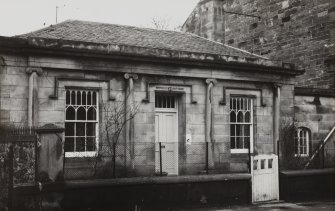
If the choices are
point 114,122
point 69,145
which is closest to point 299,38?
point 114,122

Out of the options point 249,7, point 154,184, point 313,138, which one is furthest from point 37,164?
point 249,7

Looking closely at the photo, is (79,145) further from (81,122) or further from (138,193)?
(138,193)

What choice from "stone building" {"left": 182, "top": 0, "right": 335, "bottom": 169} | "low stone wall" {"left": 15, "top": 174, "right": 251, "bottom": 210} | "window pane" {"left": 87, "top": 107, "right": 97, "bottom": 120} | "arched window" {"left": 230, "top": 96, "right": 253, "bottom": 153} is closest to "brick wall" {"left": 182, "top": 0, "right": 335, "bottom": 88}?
"stone building" {"left": 182, "top": 0, "right": 335, "bottom": 169}

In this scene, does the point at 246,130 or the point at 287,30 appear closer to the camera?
the point at 246,130

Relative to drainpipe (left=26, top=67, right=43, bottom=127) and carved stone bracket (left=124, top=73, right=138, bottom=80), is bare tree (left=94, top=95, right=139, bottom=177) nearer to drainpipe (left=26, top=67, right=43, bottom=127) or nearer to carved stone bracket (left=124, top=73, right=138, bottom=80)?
carved stone bracket (left=124, top=73, right=138, bottom=80)

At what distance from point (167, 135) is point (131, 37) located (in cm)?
406

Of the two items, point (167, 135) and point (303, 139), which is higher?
point (167, 135)

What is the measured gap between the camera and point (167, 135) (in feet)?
50.7

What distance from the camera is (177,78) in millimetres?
15102

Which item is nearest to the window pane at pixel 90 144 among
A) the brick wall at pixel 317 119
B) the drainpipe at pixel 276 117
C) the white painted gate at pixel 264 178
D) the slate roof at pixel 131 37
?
the slate roof at pixel 131 37

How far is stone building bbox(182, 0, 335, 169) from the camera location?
Answer: 58.8ft

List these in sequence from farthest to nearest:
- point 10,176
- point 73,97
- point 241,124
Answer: point 241,124 → point 73,97 → point 10,176

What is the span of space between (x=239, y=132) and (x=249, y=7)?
954 cm

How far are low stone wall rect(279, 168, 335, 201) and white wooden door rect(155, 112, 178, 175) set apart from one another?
366 cm
